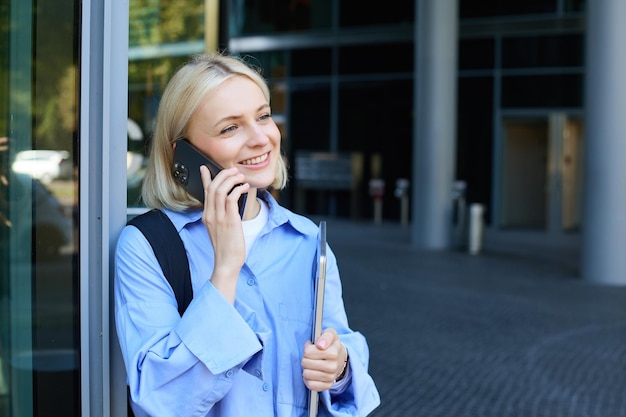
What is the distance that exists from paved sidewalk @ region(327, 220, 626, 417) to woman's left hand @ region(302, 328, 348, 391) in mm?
3967

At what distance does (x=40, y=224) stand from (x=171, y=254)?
681 millimetres

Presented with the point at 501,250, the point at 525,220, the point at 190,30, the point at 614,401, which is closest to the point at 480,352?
the point at 614,401

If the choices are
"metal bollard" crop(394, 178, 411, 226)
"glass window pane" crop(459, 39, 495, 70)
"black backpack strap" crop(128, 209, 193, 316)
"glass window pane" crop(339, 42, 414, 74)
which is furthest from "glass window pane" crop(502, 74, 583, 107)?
"black backpack strap" crop(128, 209, 193, 316)

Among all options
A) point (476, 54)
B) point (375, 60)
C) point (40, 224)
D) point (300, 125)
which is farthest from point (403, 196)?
point (40, 224)

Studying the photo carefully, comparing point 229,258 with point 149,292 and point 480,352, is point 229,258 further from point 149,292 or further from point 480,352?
point 480,352

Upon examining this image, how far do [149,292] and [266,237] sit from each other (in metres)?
0.32

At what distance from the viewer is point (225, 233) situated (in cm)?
172

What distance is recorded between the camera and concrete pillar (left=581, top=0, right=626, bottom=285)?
11.4 m

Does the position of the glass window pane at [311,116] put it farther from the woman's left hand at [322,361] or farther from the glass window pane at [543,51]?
the woman's left hand at [322,361]

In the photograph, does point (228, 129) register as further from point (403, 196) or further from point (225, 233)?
point (403, 196)

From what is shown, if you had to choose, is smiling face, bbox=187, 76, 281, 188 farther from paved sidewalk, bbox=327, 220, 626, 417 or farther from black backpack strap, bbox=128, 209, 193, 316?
paved sidewalk, bbox=327, 220, 626, 417

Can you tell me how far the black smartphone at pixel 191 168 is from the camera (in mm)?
1849

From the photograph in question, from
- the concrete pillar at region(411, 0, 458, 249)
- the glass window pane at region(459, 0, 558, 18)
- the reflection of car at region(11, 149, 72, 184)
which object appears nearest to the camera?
the reflection of car at region(11, 149, 72, 184)

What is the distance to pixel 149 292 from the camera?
1.76 meters
